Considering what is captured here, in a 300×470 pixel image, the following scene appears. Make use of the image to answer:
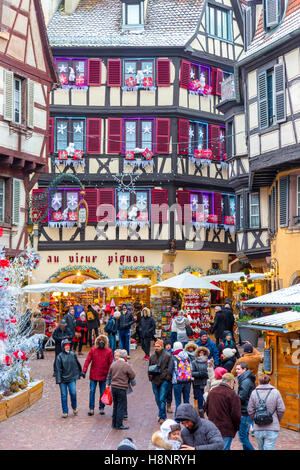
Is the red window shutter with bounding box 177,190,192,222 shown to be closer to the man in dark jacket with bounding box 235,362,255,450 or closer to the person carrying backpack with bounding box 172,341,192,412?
the person carrying backpack with bounding box 172,341,192,412

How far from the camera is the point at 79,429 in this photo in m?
13.3

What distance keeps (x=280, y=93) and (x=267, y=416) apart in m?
13.7

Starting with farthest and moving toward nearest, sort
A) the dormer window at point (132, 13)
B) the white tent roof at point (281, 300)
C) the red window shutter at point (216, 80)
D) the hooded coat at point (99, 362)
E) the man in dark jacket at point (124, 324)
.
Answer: the dormer window at point (132, 13) → the red window shutter at point (216, 80) → the man in dark jacket at point (124, 324) → the white tent roof at point (281, 300) → the hooded coat at point (99, 362)

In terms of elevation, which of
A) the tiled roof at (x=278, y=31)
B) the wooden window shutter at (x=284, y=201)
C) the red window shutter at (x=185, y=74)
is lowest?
the wooden window shutter at (x=284, y=201)

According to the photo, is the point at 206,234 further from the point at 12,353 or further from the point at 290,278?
the point at 12,353

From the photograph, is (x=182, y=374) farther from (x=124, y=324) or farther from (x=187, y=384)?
(x=124, y=324)

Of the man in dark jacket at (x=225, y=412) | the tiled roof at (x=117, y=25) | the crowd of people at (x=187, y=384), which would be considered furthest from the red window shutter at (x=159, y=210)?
the man in dark jacket at (x=225, y=412)

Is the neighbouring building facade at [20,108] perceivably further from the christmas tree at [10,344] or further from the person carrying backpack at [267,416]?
the person carrying backpack at [267,416]

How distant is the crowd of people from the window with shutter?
3640mm

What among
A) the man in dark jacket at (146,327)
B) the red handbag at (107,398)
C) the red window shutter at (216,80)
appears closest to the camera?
the red handbag at (107,398)

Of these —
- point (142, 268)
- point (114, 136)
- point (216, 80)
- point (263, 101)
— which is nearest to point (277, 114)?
point (263, 101)

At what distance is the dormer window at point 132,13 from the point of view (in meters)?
35.4

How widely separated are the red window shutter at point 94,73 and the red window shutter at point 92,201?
16.5 feet

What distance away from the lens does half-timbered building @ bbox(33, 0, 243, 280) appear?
33.3 meters
